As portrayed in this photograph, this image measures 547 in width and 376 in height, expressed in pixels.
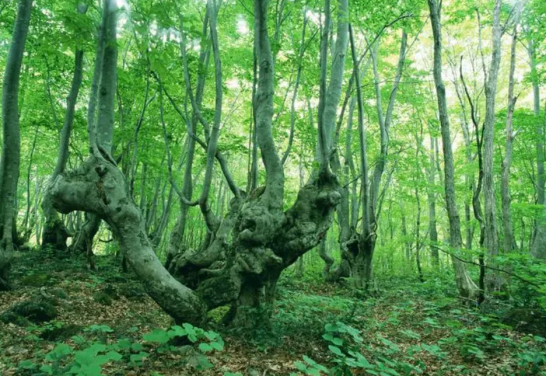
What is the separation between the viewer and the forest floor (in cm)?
346

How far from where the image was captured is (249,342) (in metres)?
4.39

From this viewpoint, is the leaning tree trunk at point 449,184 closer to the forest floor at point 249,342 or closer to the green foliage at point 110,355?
the forest floor at point 249,342

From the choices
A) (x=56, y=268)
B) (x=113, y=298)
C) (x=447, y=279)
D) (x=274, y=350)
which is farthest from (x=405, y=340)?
(x=56, y=268)

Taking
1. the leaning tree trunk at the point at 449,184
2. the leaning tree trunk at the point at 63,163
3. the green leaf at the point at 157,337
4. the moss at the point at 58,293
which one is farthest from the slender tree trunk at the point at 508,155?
the leaning tree trunk at the point at 63,163

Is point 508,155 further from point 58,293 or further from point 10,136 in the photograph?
point 10,136

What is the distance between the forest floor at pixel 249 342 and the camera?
3.46 meters

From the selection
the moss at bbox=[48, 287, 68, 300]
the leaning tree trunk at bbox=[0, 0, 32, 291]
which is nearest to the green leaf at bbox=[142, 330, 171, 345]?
the moss at bbox=[48, 287, 68, 300]

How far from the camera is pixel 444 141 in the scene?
23.9ft

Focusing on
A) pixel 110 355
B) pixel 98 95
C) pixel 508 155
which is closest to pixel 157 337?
pixel 110 355

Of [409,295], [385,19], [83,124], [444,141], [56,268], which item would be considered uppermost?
[385,19]

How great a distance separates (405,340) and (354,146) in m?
10.7

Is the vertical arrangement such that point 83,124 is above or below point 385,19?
below

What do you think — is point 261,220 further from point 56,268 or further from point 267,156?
point 56,268

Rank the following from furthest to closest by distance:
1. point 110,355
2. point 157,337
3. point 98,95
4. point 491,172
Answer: point 491,172 → point 98,95 → point 157,337 → point 110,355
